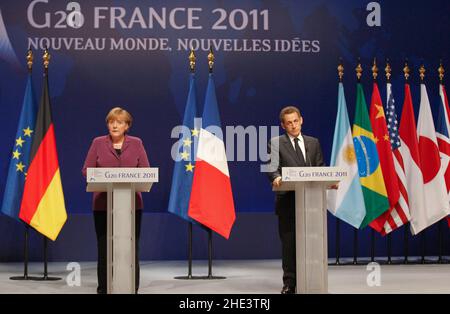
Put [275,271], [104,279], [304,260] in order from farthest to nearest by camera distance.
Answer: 1. [275,271]
2. [104,279]
3. [304,260]

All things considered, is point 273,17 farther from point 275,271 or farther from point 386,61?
point 275,271

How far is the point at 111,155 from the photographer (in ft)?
18.6

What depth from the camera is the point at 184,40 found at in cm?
880

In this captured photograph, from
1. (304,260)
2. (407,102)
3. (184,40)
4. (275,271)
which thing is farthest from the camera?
(184,40)

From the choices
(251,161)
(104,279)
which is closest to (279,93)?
(251,161)

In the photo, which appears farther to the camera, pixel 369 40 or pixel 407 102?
pixel 369 40

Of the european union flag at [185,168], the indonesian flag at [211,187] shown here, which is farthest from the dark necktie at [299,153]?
the european union flag at [185,168]

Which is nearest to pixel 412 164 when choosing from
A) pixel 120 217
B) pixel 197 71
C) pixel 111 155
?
pixel 197 71

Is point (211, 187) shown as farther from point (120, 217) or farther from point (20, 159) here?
point (120, 217)

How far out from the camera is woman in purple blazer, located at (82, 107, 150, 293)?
223 inches

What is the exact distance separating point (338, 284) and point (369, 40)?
3.47 m

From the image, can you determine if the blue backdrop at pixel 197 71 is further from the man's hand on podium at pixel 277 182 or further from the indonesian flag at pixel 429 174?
the man's hand on podium at pixel 277 182

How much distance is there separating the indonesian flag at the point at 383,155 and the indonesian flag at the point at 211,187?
169 centimetres

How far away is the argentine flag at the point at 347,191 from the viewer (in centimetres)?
787
